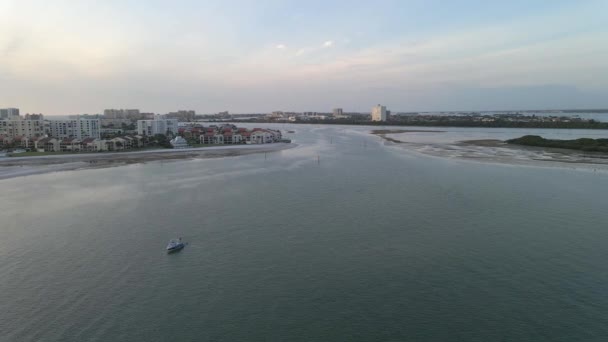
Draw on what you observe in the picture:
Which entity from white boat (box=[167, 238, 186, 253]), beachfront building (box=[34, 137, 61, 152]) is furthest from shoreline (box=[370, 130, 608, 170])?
beachfront building (box=[34, 137, 61, 152])

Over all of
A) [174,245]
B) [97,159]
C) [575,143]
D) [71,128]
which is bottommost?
[174,245]

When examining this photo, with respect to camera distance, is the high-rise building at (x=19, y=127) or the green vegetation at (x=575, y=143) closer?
the green vegetation at (x=575, y=143)

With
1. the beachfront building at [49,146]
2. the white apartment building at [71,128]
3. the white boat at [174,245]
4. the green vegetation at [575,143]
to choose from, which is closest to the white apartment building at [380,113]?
the green vegetation at [575,143]

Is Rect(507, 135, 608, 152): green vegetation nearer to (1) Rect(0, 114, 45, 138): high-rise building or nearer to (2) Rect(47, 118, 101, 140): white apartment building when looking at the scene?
(2) Rect(47, 118, 101, 140): white apartment building

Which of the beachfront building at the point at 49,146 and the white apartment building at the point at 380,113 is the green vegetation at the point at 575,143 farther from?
the white apartment building at the point at 380,113

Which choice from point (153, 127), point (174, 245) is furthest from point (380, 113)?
point (174, 245)

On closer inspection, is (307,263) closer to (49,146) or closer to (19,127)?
(49,146)
